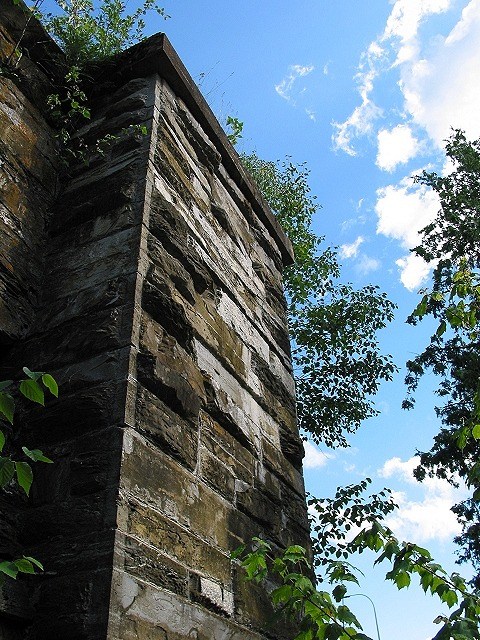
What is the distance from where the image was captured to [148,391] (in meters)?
1.80

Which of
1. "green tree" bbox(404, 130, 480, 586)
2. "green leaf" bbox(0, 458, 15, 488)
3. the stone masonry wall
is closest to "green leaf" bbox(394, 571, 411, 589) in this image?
the stone masonry wall

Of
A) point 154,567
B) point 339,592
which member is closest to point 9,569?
point 154,567

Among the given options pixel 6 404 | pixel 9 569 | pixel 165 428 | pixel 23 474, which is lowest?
pixel 9 569

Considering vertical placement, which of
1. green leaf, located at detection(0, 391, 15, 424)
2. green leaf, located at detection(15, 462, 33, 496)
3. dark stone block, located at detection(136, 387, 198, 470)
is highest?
dark stone block, located at detection(136, 387, 198, 470)

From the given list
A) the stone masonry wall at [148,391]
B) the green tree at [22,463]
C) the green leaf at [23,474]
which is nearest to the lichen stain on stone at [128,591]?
the stone masonry wall at [148,391]

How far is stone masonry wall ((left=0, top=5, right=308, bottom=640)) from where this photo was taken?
1498mm

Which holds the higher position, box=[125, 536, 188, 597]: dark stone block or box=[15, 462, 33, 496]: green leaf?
box=[15, 462, 33, 496]: green leaf

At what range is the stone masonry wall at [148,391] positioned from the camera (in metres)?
1.50

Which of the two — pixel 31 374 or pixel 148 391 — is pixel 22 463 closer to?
pixel 31 374

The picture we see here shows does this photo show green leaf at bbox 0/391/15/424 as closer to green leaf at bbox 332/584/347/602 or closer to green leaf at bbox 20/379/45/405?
green leaf at bbox 20/379/45/405

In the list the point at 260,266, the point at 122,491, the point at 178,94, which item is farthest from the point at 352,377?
the point at 122,491

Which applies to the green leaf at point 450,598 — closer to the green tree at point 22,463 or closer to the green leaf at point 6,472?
the green tree at point 22,463

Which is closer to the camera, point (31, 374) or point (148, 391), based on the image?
point (31, 374)

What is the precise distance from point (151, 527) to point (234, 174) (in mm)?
2528
